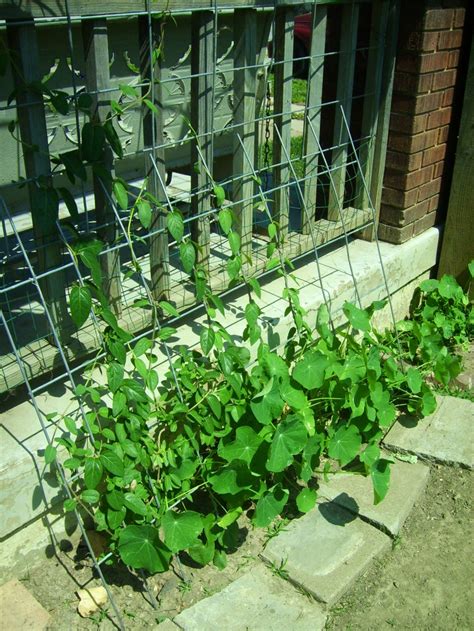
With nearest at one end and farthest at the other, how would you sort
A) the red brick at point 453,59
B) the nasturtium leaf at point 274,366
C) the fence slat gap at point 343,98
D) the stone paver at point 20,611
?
the stone paver at point 20,611 → the nasturtium leaf at point 274,366 → the fence slat gap at point 343,98 → the red brick at point 453,59

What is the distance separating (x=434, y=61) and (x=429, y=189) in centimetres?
74

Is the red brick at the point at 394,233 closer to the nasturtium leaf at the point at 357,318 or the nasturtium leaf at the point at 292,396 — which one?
the nasturtium leaf at the point at 357,318

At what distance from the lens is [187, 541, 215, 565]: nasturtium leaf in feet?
8.29

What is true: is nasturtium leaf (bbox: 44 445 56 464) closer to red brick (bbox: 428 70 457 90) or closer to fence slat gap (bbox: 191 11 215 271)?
fence slat gap (bbox: 191 11 215 271)

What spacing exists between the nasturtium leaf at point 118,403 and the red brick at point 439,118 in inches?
98.7

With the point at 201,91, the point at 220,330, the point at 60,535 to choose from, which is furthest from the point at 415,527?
the point at 201,91

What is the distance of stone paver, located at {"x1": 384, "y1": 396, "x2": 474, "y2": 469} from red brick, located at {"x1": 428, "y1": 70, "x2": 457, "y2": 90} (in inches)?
67.6

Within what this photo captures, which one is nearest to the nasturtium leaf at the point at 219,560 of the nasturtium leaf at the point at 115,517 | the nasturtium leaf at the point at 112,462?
the nasturtium leaf at the point at 115,517

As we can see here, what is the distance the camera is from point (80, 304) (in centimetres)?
234

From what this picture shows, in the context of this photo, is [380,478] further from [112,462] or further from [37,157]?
[37,157]

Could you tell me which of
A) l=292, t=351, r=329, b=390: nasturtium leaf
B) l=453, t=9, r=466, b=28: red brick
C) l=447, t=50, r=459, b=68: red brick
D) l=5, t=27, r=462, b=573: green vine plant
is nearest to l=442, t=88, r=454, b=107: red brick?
l=447, t=50, r=459, b=68: red brick

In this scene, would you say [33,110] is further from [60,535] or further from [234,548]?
[234,548]

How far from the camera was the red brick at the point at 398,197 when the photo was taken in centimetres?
407

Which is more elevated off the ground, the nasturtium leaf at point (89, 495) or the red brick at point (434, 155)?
the red brick at point (434, 155)
